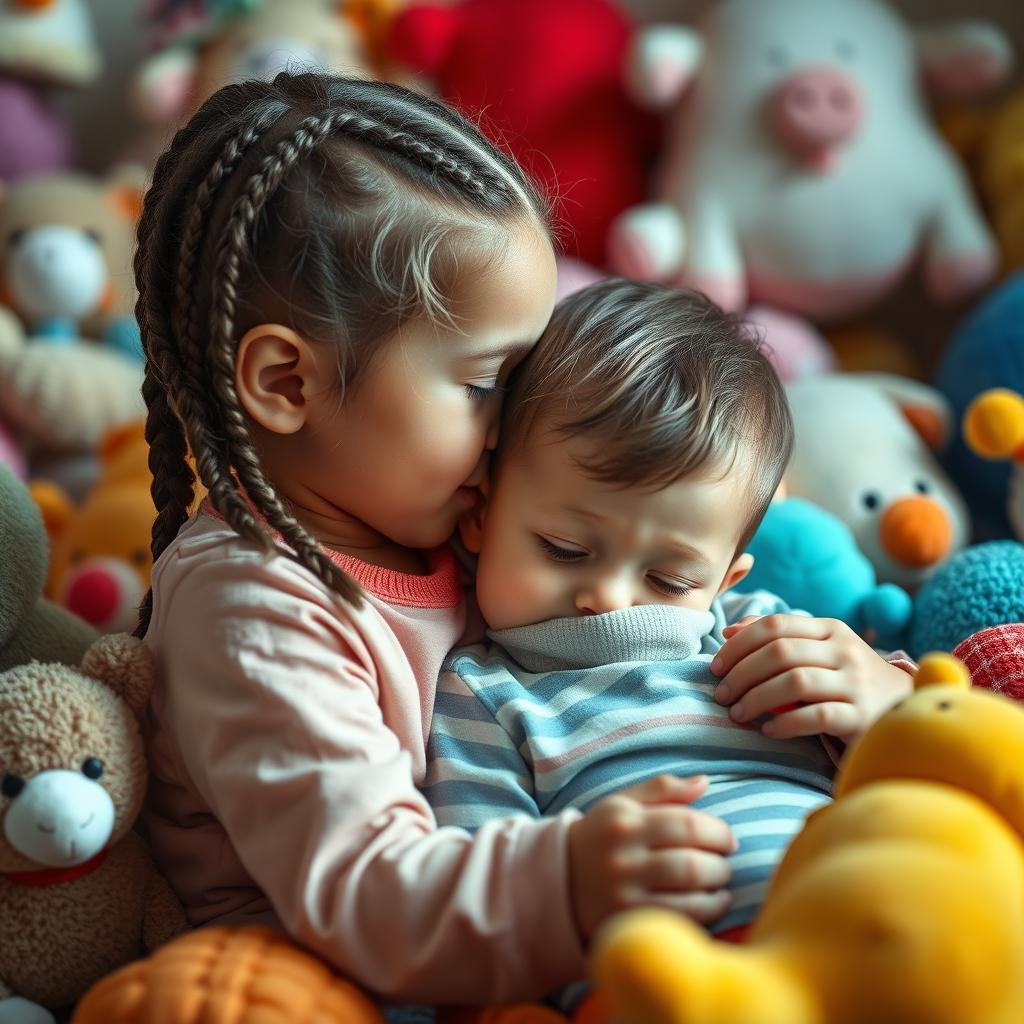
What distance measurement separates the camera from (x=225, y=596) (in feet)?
2.73

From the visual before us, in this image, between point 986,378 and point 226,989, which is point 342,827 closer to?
point 226,989

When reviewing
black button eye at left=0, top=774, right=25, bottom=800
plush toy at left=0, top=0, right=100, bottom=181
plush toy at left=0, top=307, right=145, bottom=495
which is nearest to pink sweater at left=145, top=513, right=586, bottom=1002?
black button eye at left=0, top=774, right=25, bottom=800

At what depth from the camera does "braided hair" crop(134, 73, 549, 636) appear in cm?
88

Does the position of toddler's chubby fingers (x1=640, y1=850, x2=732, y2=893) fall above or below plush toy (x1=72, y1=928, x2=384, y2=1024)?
above

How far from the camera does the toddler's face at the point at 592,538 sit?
0.92 m

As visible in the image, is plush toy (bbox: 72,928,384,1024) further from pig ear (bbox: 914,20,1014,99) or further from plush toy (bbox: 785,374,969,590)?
pig ear (bbox: 914,20,1014,99)

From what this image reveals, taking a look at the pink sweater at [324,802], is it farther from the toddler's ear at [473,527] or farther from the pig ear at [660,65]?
the pig ear at [660,65]

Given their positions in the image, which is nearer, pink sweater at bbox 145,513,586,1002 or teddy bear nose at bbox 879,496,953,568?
pink sweater at bbox 145,513,586,1002

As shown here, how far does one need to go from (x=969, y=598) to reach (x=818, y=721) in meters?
0.37

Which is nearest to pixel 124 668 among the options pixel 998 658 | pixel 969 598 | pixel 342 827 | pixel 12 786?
pixel 12 786

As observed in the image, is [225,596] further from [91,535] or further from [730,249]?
[730,249]

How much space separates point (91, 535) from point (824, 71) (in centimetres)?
115

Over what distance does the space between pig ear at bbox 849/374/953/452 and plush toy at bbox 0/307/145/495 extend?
3.20 feet

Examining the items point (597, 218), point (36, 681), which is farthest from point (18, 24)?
point (36, 681)
